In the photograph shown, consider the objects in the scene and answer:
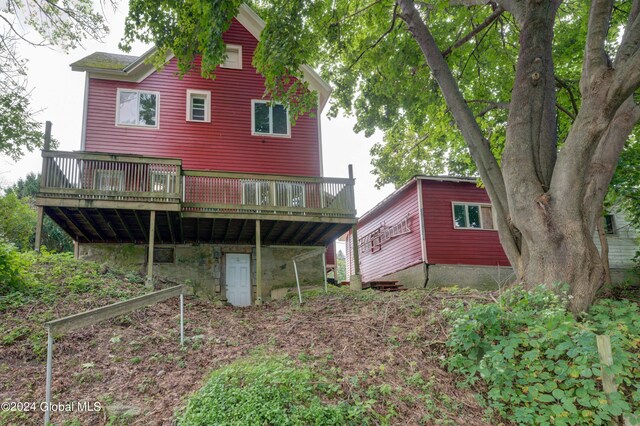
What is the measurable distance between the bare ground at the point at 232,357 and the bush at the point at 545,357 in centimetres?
35

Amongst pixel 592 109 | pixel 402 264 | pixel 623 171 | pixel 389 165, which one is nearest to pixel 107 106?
pixel 389 165

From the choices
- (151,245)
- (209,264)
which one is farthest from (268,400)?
(209,264)

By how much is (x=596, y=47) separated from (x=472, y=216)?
32.2 feet

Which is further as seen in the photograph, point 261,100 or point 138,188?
point 261,100

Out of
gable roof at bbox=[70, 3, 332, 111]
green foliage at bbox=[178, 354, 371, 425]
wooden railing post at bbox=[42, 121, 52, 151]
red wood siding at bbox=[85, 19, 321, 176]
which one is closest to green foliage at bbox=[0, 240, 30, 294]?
wooden railing post at bbox=[42, 121, 52, 151]

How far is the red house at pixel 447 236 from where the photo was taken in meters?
14.6

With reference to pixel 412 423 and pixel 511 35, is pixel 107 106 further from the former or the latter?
pixel 412 423

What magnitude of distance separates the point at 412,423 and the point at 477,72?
9900 millimetres

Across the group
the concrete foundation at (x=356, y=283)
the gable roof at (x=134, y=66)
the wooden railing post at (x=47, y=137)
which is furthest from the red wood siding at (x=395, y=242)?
the wooden railing post at (x=47, y=137)

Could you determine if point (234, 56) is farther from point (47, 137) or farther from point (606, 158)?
point (606, 158)

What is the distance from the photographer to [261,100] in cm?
1433

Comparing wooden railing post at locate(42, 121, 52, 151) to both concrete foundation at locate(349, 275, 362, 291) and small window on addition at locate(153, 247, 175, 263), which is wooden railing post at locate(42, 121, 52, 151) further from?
concrete foundation at locate(349, 275, 362, 291)

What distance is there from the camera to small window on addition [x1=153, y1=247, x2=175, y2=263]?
12.5 m

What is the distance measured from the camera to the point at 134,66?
43.7 feet
